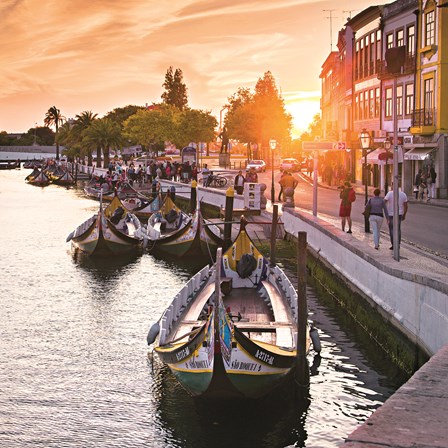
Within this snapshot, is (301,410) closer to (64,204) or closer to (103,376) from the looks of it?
(103,376)

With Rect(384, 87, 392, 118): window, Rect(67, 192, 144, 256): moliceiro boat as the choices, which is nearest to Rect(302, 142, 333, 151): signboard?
Rect(67, 192, 144, 256): moliceiro boat

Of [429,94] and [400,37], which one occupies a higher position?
[400,37]

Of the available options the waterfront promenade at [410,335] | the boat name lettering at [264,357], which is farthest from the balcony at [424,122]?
the boat name lettering at [264,357]

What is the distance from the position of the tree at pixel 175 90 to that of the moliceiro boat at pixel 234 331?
170 m

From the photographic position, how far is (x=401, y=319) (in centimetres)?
1836

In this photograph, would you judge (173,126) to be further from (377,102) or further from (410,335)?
(410,335)

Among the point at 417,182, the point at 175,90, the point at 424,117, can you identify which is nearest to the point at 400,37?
the point at 424,117

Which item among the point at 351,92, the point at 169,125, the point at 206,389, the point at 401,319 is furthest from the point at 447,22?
the point at 169,125

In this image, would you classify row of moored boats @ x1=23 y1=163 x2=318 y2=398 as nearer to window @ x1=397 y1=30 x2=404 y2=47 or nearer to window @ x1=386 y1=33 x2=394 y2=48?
window @ x1=397 y1=30 x2=404 y2=47

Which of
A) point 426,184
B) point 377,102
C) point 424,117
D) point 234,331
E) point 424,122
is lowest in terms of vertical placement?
point 234,331

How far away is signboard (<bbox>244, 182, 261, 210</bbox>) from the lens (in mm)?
45531

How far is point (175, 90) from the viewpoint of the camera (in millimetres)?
193500

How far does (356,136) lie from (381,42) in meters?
11.5

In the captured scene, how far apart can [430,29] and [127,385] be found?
4248 cm
